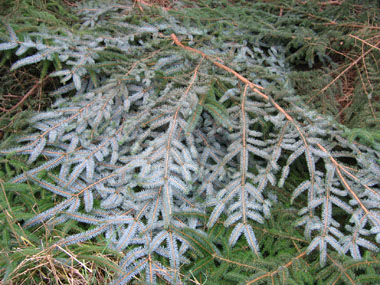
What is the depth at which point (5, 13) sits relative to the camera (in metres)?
2.29

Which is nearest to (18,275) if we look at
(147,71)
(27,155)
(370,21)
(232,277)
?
(27,155)

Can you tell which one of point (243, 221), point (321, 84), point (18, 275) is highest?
point (321, 84)

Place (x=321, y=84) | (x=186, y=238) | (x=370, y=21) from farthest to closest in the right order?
1. (x=370, y=21)
2. (x=321, y=84)
3. (x=186, y=238)

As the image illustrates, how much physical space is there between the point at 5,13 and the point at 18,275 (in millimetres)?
2074

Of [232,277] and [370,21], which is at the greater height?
[370,21]

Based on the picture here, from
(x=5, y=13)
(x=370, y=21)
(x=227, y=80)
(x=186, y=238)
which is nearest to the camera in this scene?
(x=186, y=238)

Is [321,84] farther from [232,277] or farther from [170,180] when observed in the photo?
[232,277]

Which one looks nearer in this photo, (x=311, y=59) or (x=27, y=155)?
(x=27, y=155)

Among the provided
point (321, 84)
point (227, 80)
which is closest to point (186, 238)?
point (227, 80)

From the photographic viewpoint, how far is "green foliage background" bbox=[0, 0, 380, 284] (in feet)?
4.75

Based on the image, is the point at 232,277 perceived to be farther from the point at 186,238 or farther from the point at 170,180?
the point at 170,180

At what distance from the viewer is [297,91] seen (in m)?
2.79

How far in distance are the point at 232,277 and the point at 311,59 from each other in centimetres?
220

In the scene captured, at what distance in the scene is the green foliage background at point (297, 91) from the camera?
1449 mm
